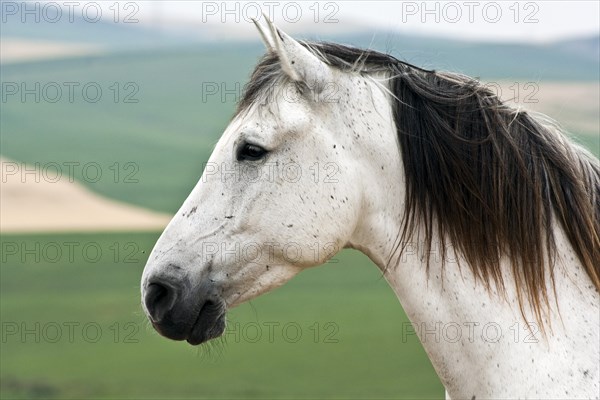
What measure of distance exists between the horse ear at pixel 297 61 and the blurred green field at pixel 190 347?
28.3ft

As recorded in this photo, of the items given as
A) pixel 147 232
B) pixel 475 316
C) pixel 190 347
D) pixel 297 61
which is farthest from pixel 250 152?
pixel 147 232

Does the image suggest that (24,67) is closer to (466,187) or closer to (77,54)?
(77,54)

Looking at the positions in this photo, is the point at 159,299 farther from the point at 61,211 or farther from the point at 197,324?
the point at 61,211

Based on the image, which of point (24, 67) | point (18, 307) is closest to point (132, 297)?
point (18, 307)

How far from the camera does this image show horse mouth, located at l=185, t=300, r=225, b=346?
377 cm

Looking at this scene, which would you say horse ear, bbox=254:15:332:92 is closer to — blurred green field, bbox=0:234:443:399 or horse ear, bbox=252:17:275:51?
horse ear, bbox=252:17:275:51

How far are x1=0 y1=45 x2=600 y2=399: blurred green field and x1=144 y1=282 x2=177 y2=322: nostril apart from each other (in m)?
0.26

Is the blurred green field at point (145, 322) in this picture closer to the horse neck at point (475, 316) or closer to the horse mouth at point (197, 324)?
the horse mouth at point (197, 324)

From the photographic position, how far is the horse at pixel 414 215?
11.9 feet

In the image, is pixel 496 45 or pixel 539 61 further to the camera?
pixel 496 45

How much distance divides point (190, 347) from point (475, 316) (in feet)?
57.1

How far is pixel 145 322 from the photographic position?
4.00 meters

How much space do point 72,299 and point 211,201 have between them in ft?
Answer: 77.0

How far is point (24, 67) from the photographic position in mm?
63219
